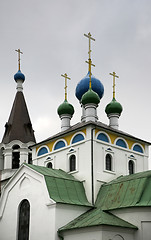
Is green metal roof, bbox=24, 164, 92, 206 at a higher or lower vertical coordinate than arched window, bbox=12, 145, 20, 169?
lower

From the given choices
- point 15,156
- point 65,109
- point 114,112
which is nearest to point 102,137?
point 114,112

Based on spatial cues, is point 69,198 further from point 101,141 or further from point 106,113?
point 106,113

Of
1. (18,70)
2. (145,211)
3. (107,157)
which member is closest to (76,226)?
(145,211)

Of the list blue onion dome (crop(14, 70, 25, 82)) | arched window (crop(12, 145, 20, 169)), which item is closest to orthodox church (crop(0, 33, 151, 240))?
arched window (crop(12, 145, 20, 169))

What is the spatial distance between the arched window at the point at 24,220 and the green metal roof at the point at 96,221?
1.65m

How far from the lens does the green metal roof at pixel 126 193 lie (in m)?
13.5

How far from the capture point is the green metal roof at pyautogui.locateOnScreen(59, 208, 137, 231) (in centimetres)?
1284

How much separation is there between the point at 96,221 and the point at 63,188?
7.19 ft

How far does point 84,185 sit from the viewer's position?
50.5ft

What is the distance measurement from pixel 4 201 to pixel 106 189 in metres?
3.81

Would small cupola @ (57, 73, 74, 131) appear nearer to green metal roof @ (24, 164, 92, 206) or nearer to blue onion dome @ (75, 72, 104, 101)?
blue onion dome @ (75, 72, 104, 101)

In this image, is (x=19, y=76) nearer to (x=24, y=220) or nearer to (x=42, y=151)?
(x=42, y=151)

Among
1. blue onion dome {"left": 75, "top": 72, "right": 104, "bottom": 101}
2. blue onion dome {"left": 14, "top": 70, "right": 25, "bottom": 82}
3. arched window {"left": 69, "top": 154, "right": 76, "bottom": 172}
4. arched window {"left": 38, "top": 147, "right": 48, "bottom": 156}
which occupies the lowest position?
arched window {"left": 69, "top": 154, "right": 76, "bottom": 172}

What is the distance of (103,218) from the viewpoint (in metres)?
13.0
